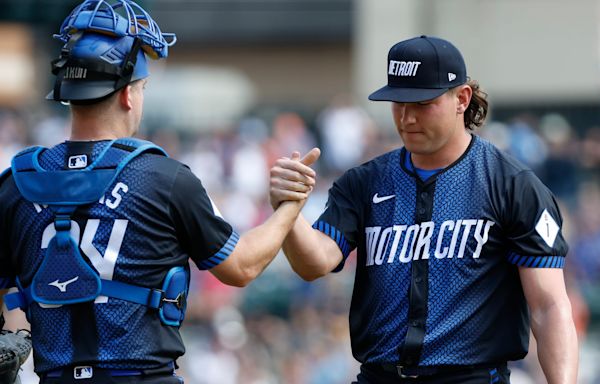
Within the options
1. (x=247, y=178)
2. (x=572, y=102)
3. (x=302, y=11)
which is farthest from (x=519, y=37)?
(x=247, y=178)

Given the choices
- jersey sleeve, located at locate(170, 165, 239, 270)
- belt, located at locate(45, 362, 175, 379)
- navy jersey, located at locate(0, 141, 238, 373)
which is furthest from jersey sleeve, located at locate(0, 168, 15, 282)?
jersey sleeve, located at locate(170, 165, 239, 270)

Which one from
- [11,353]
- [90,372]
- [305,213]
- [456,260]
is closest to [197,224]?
[90,372]

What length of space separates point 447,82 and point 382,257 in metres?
0.75

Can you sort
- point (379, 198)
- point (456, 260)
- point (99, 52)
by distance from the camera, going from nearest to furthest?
point (99, 52)
point (456, 260)
point (379, 198)

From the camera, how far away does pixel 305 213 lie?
45.7ft

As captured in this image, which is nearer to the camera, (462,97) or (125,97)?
(125,97)

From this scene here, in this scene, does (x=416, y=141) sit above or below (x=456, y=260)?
above

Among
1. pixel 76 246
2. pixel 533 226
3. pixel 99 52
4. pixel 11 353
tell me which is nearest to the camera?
pixel 76 246

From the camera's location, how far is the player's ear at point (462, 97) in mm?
4789

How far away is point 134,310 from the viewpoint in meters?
4.06

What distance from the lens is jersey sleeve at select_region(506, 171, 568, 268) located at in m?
4.60

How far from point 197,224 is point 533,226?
1356 mm

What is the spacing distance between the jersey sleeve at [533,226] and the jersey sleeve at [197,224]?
3.86ft

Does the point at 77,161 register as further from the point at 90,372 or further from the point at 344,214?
the point at 344,214
